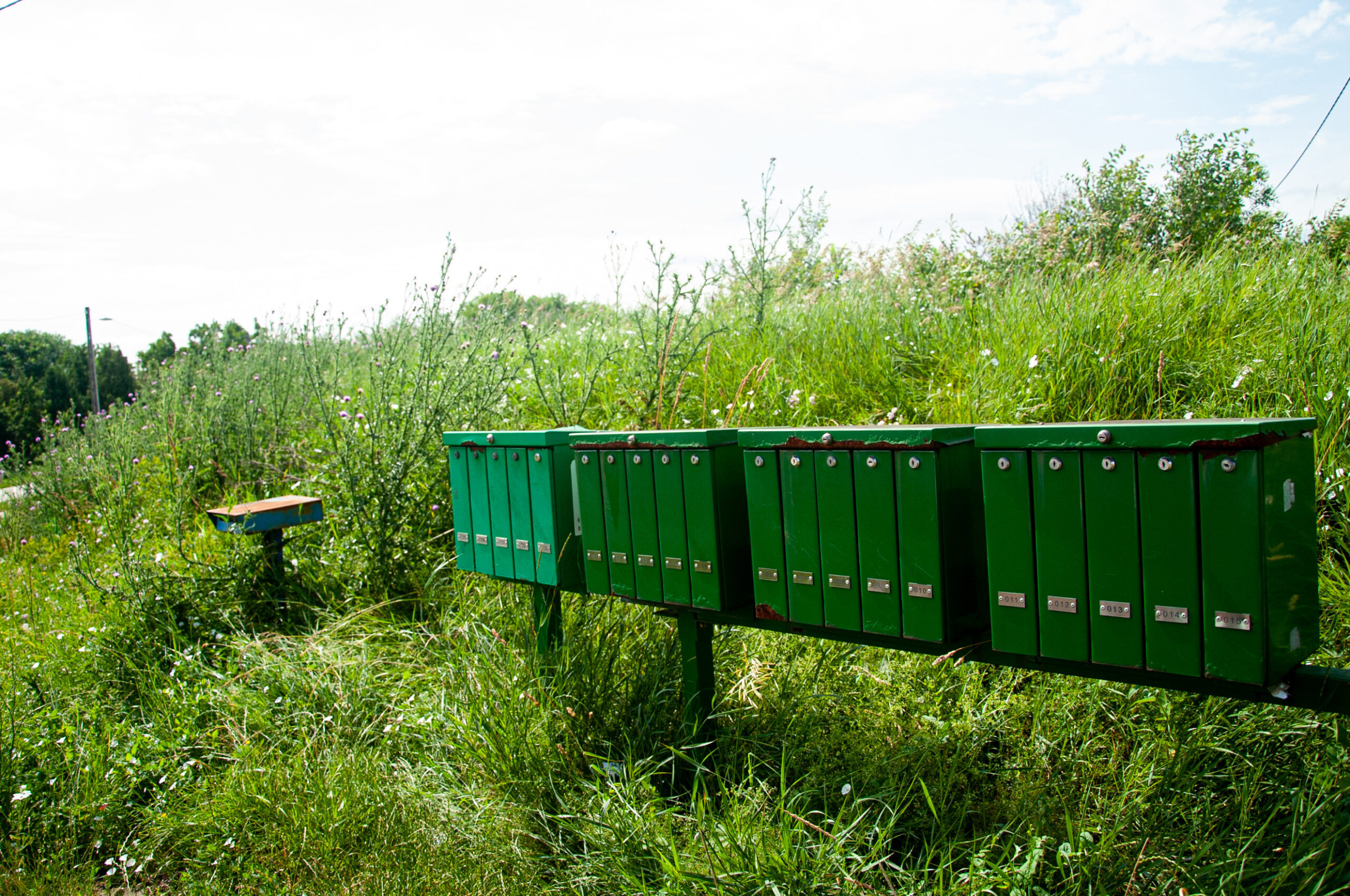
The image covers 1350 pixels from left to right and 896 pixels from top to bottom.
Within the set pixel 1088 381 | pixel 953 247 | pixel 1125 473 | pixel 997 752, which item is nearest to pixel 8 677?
pixel 997 752

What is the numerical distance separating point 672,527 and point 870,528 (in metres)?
0.76

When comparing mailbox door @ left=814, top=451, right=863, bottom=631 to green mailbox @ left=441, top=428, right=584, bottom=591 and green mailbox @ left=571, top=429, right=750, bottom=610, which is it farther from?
green mailbox @ left=441, top=428, right=584, bottom=591

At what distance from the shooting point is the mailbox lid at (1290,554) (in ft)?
5.86

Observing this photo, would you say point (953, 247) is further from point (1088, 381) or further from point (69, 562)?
point (69, 562)

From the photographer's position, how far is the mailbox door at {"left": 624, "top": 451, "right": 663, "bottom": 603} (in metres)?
2.87

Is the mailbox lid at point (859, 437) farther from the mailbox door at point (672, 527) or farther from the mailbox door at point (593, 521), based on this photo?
the mailbox door at point (593, 521)

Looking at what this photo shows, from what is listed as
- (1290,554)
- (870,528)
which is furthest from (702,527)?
(1290,554)

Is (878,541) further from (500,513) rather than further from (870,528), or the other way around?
(500,513)

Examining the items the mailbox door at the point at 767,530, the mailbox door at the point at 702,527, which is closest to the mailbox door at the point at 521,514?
the mailbox door at the point at 702,527

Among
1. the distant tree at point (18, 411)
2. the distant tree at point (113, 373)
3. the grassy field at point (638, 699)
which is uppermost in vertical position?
the distant tree at point (113, 373)

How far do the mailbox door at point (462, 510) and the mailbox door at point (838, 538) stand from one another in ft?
5.88

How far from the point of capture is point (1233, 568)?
1.78 m

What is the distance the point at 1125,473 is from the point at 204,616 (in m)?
4.62

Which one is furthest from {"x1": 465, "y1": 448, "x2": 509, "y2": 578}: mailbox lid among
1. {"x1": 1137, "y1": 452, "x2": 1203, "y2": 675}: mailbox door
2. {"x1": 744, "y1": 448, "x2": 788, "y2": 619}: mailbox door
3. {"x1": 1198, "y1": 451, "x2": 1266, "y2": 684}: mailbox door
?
{"x1": 1198, "y1": 451, "x2": 1266, "y2": 684}: mailbox door
